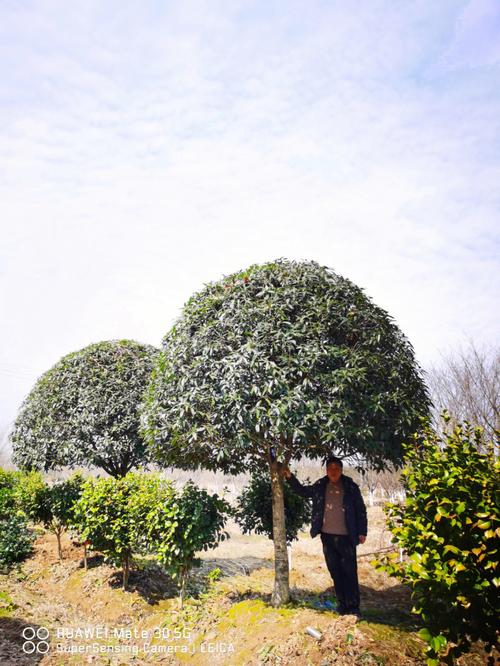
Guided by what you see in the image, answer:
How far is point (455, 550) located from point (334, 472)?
3.48m

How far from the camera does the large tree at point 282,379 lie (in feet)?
19.5

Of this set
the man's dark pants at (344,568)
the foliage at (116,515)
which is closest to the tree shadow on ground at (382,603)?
the man's dark pants at (344,568)

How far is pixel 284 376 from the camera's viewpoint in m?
5.98

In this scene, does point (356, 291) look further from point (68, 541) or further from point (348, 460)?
point (68, 541)

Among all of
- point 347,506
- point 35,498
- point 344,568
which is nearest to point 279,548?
point 344,568

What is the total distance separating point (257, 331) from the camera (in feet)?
20.9

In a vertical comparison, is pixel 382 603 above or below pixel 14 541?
below

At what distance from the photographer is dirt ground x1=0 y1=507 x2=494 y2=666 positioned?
17.0 feet

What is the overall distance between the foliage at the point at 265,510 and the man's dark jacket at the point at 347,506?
5.25 ft

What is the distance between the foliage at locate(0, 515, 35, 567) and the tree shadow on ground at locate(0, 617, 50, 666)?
4.41m

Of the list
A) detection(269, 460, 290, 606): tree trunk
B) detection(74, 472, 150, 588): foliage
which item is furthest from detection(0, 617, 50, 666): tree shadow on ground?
detection(269, 460, 290, 606): tree trunk

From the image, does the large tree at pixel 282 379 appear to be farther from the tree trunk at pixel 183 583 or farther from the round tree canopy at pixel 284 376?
the tree trunk at pixel 183 583

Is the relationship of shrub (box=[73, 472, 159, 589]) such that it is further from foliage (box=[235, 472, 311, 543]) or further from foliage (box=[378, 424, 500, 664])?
foliage (box=[378, 424, 500, 664])

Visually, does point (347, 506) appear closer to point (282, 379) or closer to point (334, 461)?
point (334, 461)
